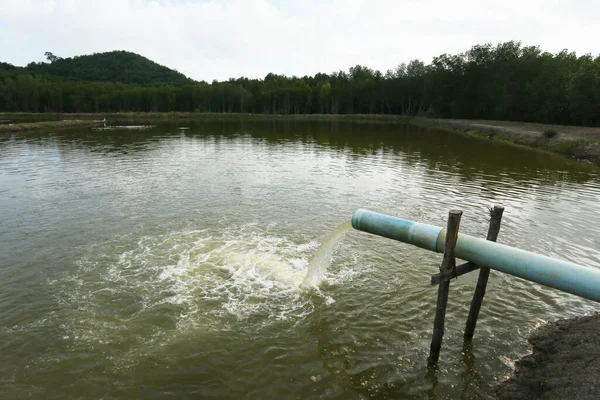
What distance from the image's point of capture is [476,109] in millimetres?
99500

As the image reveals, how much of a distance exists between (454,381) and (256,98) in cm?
17958

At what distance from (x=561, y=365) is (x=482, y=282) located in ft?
7.87

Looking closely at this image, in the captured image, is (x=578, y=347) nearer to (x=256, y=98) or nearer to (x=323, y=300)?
(x=323, y=300)

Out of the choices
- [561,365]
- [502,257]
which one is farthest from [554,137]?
[502,257]

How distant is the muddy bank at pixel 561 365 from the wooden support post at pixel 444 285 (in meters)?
1.56

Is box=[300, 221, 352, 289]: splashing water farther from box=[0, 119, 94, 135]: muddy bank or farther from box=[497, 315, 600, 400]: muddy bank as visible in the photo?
box=[0, 119, 94, 135]: muddy bank

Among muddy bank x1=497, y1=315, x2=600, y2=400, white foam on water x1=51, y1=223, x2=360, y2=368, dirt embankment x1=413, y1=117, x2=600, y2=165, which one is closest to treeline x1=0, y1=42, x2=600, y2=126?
dirt embankment x1=413, y1=117, x2=600, y2=165

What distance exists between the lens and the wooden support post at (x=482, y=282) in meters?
9.12

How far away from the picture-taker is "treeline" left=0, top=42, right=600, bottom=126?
68062 mm

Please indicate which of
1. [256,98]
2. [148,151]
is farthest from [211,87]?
[148,151]

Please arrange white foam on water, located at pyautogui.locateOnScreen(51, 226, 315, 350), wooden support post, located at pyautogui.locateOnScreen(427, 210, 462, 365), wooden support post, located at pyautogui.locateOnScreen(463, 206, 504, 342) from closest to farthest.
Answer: wooden support post, located at pyautogui.locateOnScreen(427, 210, 462, 365), wooden support post, located at pyautogui.locateOnScreen(463, 206, 504, 342), white foam on water, located at pyautogui.locateOnScreen(51, 226, 315, 350)

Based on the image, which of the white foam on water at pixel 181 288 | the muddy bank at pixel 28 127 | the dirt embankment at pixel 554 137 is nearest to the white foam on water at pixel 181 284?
the white foam on water at pixel 181 288

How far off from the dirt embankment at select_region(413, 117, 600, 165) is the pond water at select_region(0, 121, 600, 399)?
1952 cm

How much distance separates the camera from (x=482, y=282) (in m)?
9.50
